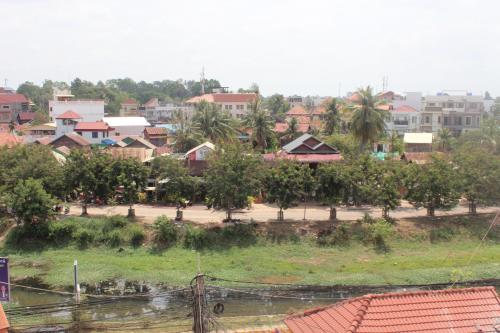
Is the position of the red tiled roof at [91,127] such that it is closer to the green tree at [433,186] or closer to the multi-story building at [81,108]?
the multi-story building at [81,108]

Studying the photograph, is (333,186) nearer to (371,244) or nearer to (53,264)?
(371,244)

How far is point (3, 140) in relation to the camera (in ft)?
165

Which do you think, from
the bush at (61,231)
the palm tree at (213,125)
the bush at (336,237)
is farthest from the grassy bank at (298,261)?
the palm tree at (213,125)

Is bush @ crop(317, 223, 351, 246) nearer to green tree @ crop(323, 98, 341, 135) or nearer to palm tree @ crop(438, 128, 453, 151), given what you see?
green tree @ crop(323, 98, 341, 135)

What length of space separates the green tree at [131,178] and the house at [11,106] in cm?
6300

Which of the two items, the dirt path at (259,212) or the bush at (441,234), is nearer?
the bush at (441,234)

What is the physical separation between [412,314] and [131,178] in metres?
23.9

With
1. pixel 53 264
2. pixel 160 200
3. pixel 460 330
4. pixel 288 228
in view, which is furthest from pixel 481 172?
pixel 53 264

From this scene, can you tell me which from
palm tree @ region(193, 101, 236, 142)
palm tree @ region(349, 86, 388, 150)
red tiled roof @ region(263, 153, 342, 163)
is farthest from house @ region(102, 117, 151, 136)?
palm tree @ region(349, 86, 388, 150)

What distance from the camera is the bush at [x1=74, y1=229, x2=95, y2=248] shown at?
1250 inches

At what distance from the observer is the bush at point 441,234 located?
32594mm

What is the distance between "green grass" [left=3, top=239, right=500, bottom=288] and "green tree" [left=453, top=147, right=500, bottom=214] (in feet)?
10.3

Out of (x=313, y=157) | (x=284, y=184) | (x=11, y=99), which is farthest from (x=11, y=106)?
(x=284, y=184)

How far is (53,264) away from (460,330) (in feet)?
74.7
